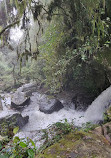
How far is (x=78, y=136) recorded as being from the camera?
2.55 meters

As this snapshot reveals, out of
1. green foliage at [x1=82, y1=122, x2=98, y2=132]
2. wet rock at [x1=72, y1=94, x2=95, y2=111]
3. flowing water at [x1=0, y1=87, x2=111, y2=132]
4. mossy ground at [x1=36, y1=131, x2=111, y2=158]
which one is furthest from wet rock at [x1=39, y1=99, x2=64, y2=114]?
mossy ground at [x1=36, y1=131, x2=111, y2=158]

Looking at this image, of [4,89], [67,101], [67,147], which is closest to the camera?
[67,147]

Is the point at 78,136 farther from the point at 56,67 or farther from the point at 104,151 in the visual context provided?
the point at 56,67

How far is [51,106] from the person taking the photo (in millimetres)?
7055

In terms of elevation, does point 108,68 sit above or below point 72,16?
below

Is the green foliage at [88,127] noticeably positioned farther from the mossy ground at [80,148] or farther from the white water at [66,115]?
the white water at [66,115]

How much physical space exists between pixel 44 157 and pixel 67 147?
0.45 meters

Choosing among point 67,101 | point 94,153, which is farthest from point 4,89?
point 94,153

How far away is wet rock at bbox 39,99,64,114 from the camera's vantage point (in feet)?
22.8

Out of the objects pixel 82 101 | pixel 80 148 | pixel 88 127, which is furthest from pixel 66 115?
pixel 80 148

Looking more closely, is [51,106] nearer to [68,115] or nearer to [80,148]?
[68,115]

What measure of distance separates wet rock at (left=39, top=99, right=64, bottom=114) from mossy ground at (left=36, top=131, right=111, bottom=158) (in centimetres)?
444

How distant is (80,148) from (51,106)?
4.97 meters

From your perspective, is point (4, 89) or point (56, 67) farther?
point (4, 89)
